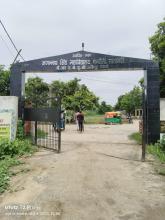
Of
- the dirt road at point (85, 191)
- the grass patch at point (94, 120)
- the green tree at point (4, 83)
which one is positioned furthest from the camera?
the grass patch at point (94, 120)

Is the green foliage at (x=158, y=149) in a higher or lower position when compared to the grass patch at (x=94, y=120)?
lower

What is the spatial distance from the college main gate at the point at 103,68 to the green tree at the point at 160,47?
4.20 meters

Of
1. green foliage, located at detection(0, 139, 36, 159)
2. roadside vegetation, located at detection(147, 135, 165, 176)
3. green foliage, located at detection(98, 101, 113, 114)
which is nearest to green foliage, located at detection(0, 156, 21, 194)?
green foliage, located at detection(0, 139, 36, 159)

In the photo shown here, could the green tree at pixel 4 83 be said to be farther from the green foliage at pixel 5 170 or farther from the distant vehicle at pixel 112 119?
the distant vehicle at pixel 112 119

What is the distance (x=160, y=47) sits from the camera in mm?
19109

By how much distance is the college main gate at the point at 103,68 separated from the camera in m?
14.4

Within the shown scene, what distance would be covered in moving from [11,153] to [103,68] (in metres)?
5.99

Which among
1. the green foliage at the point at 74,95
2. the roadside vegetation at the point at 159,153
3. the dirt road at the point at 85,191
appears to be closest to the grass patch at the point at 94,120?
the green foliage at the point at 74,95

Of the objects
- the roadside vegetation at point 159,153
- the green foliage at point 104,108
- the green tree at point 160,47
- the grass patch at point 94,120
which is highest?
the green tree at point 160,47

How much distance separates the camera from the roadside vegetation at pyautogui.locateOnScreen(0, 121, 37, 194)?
830cm

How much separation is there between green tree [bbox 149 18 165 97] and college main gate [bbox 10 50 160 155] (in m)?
4.20

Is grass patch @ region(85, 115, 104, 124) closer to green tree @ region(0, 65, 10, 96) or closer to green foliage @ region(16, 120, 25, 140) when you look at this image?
green tree @ region(0, 65, 10, 96)

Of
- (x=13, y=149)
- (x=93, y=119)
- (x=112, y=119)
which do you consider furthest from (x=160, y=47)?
(x=93, y=119)

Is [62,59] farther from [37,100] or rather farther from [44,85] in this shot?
[44,85]
